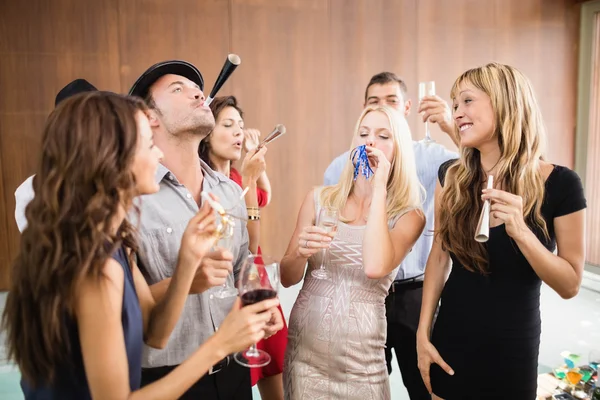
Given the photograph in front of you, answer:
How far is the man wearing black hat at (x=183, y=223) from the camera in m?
1.69

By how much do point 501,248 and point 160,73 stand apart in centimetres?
150

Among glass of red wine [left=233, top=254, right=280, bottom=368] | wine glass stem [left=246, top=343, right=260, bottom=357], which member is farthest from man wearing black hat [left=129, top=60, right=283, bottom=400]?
wine glass stem [left=246, top=343, right=260, bottom=357]

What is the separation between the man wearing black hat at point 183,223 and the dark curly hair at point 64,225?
45cm

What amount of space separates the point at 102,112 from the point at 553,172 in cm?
151

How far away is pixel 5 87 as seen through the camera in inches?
147

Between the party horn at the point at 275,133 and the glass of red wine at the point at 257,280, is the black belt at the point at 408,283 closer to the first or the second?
the party horn at the point at 275,133

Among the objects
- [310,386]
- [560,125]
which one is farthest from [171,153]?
[560,125]

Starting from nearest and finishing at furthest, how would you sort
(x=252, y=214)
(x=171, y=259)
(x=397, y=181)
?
(x=171, y=259) → (x=397, y=181) → (x=252, y=214)

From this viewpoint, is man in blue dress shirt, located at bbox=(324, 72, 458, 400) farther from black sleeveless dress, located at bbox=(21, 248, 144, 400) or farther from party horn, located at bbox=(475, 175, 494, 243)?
black sleeveless dress, located at bbox=(21, 248, 144, 400)

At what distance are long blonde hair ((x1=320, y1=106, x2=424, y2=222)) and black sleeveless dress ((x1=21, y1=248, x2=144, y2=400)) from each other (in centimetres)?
103

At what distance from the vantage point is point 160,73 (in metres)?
2.00

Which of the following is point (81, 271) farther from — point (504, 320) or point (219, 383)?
point (504, 320)

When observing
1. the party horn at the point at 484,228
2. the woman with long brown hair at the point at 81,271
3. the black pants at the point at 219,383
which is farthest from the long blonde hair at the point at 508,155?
the woman with long brown hair at the point at 81,271

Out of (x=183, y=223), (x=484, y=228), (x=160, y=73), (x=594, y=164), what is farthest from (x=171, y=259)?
(x=594, y=164)
